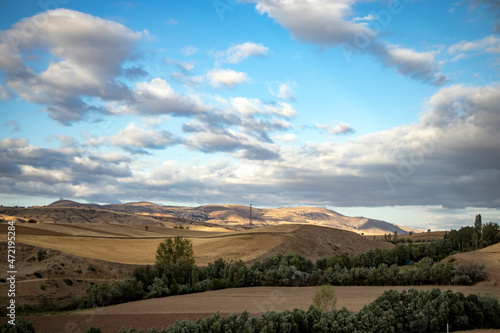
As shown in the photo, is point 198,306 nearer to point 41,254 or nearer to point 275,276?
point 275,276

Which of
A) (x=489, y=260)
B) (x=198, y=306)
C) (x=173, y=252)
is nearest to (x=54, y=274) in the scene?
(x=173, y=252)

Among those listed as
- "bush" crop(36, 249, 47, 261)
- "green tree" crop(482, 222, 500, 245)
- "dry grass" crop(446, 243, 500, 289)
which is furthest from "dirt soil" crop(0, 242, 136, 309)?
"green tree" crop(482, 222, 500, 245)

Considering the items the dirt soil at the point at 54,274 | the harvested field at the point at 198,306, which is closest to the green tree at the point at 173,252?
the dirt soil at the point at 54,274

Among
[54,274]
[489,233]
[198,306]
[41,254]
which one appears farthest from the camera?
[489,233]

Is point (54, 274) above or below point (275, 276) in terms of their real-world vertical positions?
above

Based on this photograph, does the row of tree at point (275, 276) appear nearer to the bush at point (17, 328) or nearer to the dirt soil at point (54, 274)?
the dirt soil at point (54, 274)

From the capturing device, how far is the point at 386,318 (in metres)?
29.4

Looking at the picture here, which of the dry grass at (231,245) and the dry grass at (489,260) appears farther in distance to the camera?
the dry grass at (231,245)

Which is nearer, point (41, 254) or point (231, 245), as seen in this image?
point (41, 254)

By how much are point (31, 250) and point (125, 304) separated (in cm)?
1932

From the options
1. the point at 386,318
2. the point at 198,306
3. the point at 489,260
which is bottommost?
the point at 198,306

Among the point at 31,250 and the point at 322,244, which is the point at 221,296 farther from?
the point at 322,244

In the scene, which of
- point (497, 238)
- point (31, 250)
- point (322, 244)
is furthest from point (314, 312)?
point (497, 238)

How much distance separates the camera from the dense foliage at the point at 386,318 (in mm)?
27047
